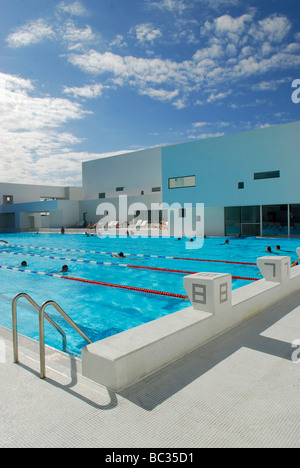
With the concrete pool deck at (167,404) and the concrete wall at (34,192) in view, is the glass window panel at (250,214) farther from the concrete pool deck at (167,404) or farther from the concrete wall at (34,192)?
the concrete wall at (34,192)

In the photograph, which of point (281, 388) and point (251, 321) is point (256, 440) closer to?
point (281, 388)

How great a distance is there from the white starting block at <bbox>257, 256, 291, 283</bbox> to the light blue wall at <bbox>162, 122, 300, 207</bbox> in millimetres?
14131

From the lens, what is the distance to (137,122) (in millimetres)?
20000

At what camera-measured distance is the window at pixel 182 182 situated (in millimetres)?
21233

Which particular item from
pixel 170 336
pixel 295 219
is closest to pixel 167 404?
pixel 170 336

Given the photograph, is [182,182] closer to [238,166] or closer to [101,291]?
[238,166]

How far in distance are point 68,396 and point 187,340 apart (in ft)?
3.97

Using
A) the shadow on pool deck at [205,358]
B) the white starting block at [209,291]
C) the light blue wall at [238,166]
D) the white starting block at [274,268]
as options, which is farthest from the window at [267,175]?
the white starting block at [209,291]

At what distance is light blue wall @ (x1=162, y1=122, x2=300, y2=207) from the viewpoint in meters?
17.4

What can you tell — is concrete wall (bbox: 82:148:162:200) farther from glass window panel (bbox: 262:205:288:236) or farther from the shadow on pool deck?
the shadow on pool deck

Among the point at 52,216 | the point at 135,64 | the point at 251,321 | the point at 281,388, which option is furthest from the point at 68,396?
the point at 52,216

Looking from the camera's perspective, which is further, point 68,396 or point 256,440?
point 68,396

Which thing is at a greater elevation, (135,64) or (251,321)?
(135,64)

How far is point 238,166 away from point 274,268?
15.6m
